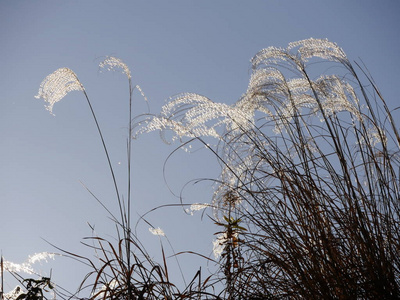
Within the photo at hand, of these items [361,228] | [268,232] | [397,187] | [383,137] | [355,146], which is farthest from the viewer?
[355,146]

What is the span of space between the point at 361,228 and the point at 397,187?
21.1 inches

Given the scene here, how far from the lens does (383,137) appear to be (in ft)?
7.51

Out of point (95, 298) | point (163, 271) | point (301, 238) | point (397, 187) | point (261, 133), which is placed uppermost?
point (261, 133)

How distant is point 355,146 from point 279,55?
29.8 inches

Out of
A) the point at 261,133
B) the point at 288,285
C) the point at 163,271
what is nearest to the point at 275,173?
the point at 261,133

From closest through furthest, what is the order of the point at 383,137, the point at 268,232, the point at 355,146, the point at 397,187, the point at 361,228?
the point at 361,228 → the point at 268,232 → the point at 397,187 → the point at 383,137 → the point at 355,146

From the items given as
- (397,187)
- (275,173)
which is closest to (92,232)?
(275,173)

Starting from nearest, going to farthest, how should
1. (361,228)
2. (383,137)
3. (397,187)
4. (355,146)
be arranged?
(361,228) → (397,187) → (383,137) → (355,146)

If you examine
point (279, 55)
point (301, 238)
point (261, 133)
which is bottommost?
point (301, 238)

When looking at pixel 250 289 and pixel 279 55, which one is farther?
pixel 279 55

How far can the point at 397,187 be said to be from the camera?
6.98 ft

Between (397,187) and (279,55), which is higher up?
(279,55)

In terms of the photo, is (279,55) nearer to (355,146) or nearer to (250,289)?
(355,146)

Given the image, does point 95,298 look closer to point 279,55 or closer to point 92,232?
point 92,232
